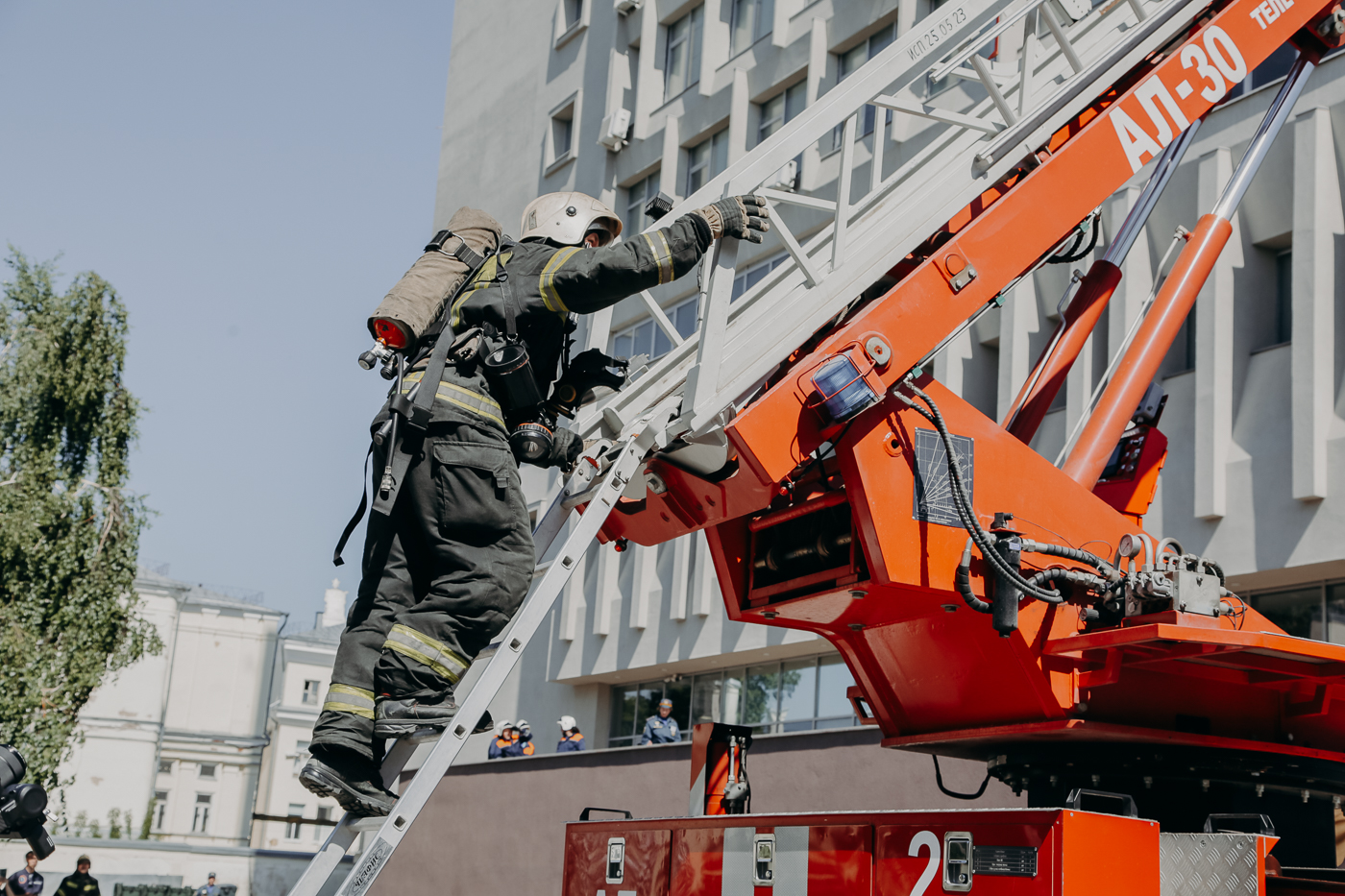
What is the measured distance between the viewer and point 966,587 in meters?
4.98

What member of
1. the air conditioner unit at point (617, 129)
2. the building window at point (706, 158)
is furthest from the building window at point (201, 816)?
the building window at point (706, 158)

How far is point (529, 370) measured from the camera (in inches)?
190

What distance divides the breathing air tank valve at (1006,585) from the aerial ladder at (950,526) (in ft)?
0.04

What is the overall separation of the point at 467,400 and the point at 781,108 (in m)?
17.9

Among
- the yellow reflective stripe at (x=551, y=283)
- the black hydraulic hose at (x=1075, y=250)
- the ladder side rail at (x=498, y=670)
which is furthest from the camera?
the black hydraulic hose at (x=1075, y=250)

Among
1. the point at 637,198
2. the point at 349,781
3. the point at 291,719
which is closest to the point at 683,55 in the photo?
the point at 637,198

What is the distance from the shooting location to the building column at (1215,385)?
42.6 ft

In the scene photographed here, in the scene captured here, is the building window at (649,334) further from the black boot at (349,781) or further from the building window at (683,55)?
the black boot at (349,781)

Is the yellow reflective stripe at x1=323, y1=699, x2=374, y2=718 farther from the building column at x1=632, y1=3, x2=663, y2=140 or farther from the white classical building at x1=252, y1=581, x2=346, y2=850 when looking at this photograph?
the white classical building at x1=252, y1=581, x2=346, y2=850

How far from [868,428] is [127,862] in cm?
2595

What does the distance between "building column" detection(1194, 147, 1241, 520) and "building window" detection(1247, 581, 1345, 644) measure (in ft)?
3.23

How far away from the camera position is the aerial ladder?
478cm

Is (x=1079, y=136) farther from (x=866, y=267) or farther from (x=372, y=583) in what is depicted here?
(x=372, y=583)

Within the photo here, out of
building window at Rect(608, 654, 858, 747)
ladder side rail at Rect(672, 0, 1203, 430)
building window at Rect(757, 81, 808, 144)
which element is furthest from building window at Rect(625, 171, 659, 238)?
ladder side rail at Rect(672, 0, 1203, 430)
